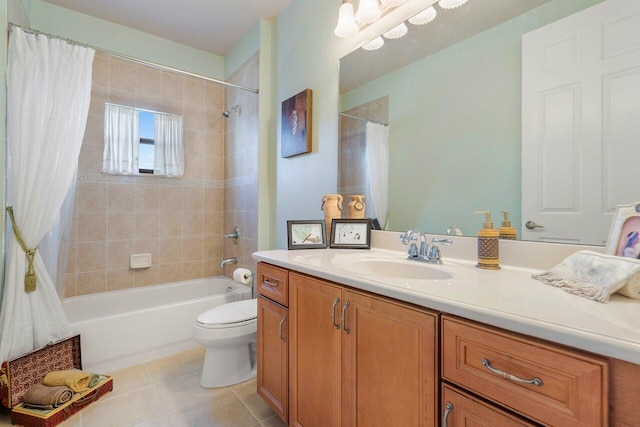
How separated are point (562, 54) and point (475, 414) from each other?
1.15 meters

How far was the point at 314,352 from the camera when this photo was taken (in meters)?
1.12

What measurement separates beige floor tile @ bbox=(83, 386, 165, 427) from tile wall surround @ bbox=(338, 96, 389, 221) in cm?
152

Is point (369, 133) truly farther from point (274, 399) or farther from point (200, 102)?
point (200, 102)

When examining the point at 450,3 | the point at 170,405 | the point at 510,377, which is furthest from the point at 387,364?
the point at 450,3

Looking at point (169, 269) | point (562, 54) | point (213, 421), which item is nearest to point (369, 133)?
point (562, 54)

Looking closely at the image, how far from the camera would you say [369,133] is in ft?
5.49

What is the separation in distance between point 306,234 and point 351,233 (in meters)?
0.26

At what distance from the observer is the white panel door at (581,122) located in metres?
0.87

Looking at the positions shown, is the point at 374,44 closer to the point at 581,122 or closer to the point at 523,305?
the point at 581,122

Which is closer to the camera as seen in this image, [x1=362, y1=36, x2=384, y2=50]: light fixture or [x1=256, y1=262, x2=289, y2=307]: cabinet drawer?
[x1=256, y1=262, x2=289, y2=307]: cabinet drawer

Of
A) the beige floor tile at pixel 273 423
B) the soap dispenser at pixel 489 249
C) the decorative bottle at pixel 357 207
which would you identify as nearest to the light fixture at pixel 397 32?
the decorative bottle at pixel 357 207

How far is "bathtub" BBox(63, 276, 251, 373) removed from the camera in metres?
1.91

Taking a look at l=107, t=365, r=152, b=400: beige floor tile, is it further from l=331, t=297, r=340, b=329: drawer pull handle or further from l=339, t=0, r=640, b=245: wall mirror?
l=339, t=0, r=640, b=245: wall mirror

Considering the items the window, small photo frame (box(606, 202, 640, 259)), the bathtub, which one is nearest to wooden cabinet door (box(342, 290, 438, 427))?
small photo frame (box(606, 202, 640, 259))
